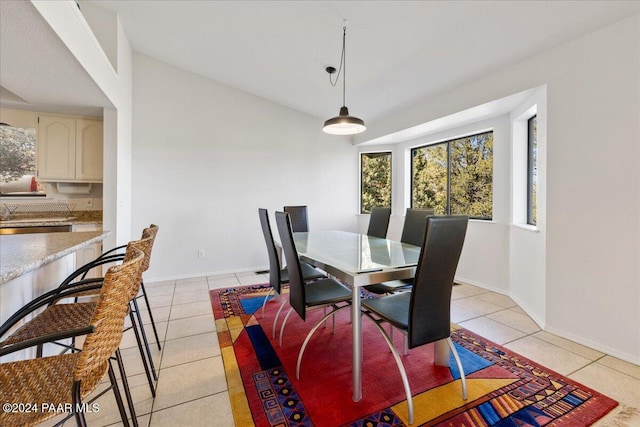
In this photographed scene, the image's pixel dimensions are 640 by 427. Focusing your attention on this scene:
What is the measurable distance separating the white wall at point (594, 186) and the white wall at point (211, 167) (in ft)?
10.8

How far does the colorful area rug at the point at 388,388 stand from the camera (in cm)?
147

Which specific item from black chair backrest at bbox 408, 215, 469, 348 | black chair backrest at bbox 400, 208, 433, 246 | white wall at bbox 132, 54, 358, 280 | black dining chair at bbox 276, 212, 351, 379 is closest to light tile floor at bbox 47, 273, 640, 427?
black dining chair at bbox 276, 212, 351, 379

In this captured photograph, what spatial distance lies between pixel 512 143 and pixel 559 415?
2.77m

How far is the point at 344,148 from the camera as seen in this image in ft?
17.4

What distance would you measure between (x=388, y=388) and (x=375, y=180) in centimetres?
413

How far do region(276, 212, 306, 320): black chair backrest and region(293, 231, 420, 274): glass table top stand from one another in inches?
7.7

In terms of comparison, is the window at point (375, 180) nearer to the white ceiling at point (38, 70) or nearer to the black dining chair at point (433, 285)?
the black dining chair at point (433, 285)

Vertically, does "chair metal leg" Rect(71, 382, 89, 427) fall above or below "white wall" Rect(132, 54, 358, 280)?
below

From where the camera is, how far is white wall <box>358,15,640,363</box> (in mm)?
2006

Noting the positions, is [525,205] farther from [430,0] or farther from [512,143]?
[430,0]

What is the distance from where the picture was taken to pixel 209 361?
2.01 m

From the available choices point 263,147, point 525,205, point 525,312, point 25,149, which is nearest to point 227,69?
point 263,147

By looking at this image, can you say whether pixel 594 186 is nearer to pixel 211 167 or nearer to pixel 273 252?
pixel 273 252

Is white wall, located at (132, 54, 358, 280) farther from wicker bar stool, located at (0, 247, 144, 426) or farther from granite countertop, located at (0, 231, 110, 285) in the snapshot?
wicker bar stool, located at (0, 247, 144, 426)
